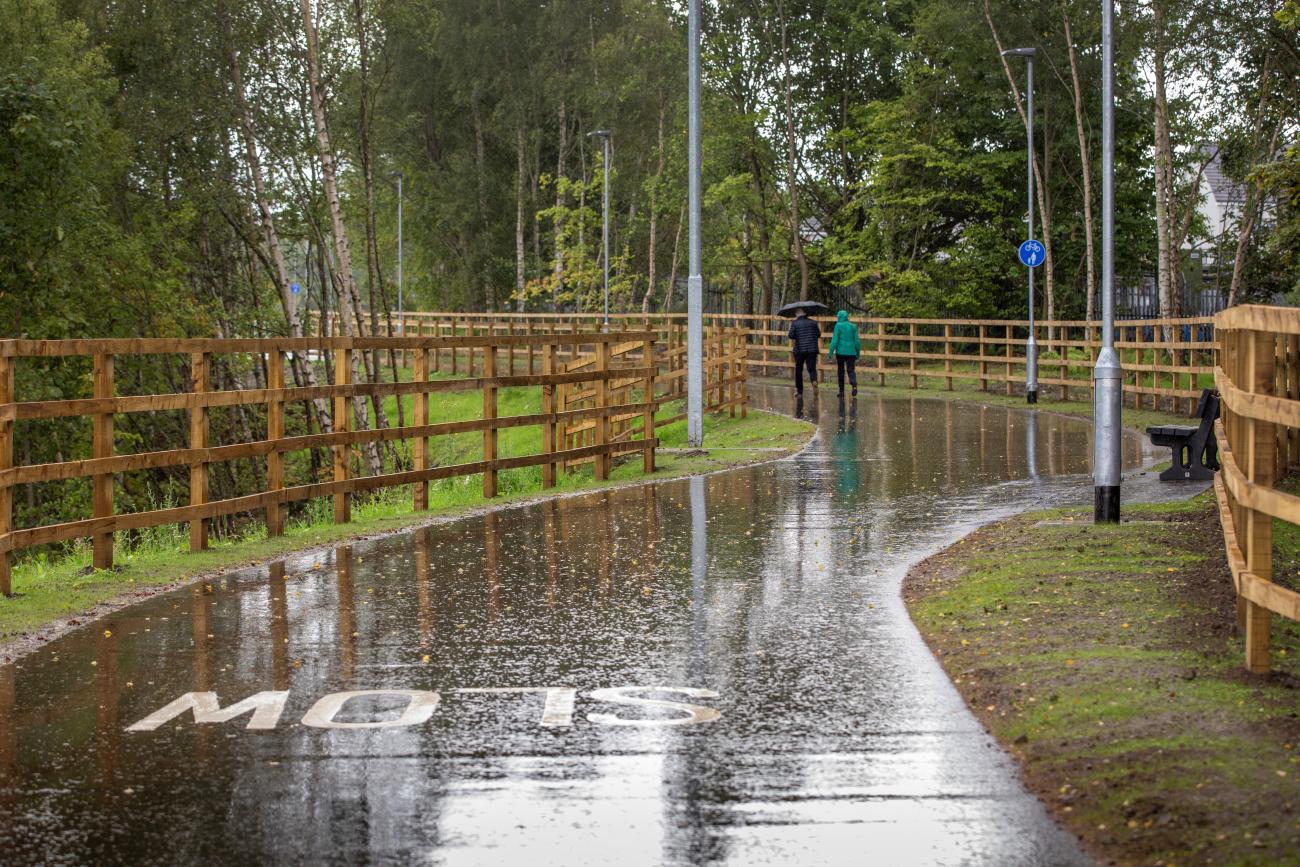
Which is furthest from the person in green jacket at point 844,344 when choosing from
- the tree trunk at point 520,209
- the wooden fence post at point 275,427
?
the tree trunk at point 520,209

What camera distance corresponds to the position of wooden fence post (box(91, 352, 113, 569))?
1120 centimetres

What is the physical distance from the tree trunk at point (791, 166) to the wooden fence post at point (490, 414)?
36016mm

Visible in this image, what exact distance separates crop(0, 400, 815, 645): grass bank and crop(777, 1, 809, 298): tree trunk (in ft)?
71.1

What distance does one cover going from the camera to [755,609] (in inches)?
376

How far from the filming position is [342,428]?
14.2 meters

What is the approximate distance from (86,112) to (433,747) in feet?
82.6

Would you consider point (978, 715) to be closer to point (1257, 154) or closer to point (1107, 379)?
point (1107, 379)

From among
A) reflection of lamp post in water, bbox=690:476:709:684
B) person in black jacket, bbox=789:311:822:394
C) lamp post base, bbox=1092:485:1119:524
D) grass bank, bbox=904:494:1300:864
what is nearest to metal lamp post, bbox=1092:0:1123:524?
lamp post base, bbox=1092:485:1119:524

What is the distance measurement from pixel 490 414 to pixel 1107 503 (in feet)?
20.5

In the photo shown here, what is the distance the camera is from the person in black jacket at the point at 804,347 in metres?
34.2

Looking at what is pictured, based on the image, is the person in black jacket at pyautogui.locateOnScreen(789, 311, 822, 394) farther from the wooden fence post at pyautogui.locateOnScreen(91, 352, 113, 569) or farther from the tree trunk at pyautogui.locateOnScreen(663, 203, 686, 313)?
the tree trunk at pyautogui.locateOnScreen(663, 203, 686, 313)

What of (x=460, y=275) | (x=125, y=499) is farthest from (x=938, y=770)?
(x=460, y=275)

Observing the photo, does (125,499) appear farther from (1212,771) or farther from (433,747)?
(1212,771)

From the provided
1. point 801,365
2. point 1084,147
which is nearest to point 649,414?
point 801,365
